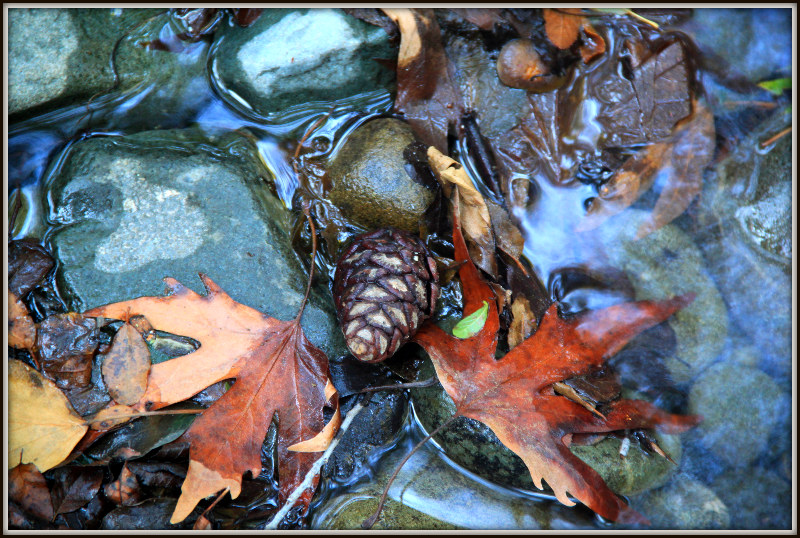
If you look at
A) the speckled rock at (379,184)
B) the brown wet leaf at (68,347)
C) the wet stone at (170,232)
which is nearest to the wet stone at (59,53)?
the wet stone at (170,232)

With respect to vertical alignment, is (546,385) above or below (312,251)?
below

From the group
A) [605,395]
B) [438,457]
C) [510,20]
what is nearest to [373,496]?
[438,457]

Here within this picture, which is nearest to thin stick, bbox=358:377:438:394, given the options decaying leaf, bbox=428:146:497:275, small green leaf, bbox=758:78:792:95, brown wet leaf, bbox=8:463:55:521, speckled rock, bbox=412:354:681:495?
speckled rock, bbox=412:354:681:495

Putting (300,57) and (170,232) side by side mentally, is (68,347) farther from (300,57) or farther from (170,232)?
(300,57)

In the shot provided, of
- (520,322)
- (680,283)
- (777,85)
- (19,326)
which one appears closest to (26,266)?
(19,326)

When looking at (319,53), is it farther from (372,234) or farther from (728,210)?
(728,210)

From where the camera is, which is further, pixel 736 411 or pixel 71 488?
pixel 736 411

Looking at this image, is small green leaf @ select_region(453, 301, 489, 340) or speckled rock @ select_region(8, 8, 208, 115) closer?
small green leaf @ select_region(453, 301, 489, 340)

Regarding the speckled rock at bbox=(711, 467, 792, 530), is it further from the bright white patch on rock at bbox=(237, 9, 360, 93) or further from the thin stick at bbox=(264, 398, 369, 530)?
the bright white patch on rock at bbox=(237, 9, 360, 93)
